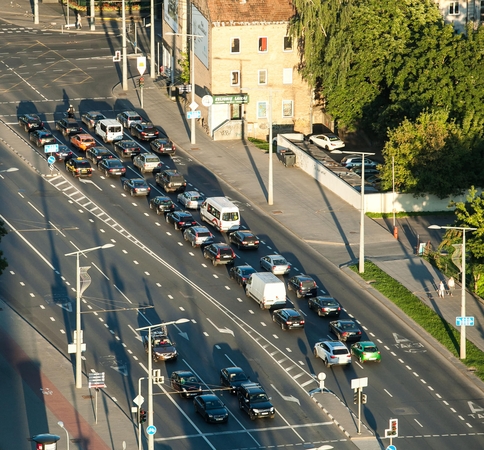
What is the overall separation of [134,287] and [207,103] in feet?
119

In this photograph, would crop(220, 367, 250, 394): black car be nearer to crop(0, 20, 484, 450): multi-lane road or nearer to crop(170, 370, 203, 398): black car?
crop(0, 20, 484, 450): multi-lane road

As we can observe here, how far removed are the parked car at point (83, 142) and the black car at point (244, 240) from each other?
2414 cm

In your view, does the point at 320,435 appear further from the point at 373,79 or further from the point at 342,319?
the point at 373,79

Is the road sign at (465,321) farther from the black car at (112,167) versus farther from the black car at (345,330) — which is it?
the black car at (112,167)

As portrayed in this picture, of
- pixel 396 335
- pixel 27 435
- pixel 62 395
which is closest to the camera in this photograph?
pixel 27 435

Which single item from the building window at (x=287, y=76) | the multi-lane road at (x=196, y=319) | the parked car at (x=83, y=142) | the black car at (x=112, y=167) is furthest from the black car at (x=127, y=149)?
the building window at (x=287, y=76)

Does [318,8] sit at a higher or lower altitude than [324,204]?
higher

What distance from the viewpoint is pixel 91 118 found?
135000mm

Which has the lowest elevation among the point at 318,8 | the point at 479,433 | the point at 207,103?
the point at 479,433

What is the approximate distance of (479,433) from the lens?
83875 millimetres

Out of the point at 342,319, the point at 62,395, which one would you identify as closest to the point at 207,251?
the point at 342,319

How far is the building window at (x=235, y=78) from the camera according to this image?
135 meters

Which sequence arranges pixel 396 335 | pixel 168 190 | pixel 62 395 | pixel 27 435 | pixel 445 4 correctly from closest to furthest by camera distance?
1. pixel 27 435
2. pixel 62 395
3. pixel 396 335
4. pixel 168 190
5. pixel 445 4

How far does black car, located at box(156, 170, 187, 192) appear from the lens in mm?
118750
